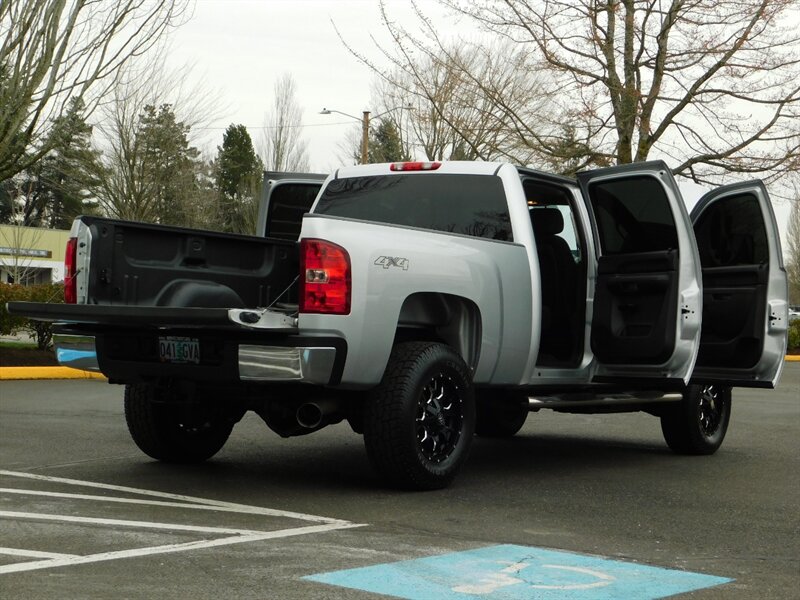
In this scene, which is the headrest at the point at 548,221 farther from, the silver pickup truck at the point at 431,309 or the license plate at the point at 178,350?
the license plate at the point at 178,350

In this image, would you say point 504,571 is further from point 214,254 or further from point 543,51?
point 543,51

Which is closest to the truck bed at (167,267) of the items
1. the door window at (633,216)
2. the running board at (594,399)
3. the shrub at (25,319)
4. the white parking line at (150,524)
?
the white parking line at (150,524)

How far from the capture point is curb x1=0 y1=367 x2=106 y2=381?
16844 mm

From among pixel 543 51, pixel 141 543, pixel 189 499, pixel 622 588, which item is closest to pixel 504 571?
pixel 622 588

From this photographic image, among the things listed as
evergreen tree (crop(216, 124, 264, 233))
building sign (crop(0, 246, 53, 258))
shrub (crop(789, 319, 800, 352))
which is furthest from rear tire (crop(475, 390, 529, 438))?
building sign (crop(0, 246, 53, 258))

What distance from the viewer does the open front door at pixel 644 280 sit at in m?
8.57

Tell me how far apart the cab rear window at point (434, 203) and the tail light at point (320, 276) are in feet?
5.52

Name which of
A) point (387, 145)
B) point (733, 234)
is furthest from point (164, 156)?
point (733, 234)

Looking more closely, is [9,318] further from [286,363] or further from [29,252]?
[29,252]

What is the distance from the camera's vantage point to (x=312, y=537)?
227 inches

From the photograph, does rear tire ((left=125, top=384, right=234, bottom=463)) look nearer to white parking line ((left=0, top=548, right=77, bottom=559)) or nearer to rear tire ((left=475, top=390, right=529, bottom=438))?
rear tire ((left=475, top=390, right=529, bottom=438))

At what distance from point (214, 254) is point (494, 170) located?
2.10 m

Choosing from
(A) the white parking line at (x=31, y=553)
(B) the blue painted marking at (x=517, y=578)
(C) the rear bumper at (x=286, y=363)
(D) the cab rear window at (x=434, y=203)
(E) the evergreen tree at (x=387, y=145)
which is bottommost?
(A) the white parking line at (x=31, y=553)

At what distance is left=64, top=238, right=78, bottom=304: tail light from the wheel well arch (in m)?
1.99
